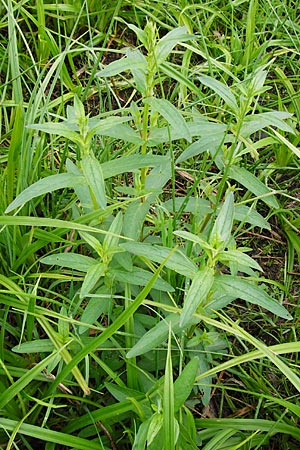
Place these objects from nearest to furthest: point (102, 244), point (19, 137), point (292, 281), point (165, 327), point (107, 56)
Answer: point (165, 327) < point (102, 244) < point (19, 137) < point (292, 281) < point (107, 56)

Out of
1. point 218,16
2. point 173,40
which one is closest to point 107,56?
point 218,16

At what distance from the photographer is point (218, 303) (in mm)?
1248

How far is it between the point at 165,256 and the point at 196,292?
107mm

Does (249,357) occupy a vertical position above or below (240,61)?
below

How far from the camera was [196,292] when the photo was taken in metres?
1.06

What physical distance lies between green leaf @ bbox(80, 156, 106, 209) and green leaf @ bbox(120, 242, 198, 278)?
103mm

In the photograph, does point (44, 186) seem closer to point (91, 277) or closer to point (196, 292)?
point (91, 277)


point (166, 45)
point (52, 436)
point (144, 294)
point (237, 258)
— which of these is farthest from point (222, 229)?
point (52, 436)

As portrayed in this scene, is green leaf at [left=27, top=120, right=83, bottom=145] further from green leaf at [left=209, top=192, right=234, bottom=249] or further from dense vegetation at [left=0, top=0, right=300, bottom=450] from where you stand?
green leaf at [left=209, top=192, right=234, bottom=249]

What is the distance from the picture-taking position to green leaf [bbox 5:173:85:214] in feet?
3.66

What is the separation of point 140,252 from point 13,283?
13.7 inches

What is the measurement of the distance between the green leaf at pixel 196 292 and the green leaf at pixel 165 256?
3 centimetres

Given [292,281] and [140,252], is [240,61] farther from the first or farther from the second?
[140,252]

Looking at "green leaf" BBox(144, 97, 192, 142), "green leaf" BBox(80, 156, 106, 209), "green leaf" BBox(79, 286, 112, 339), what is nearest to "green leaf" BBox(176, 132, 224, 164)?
"green leaf" BBox(144, 97, 192, 142)
